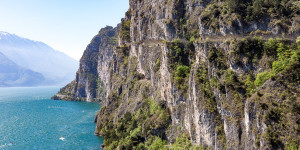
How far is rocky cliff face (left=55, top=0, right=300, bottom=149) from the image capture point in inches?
906

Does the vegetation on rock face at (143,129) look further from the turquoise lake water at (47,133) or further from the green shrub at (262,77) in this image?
the green shrub at (262,77)

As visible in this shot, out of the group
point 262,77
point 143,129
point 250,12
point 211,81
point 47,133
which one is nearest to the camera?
point 262,77

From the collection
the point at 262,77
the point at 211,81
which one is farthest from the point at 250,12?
the point at 262,77

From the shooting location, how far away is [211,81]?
33500 millimetres

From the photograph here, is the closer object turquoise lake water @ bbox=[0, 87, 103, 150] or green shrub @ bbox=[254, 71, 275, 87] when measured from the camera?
green shrub @ bbox=[254, 71, 275, 87]

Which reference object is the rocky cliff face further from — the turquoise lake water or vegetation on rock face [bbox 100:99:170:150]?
the turquoise lake water

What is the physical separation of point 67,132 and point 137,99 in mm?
34163

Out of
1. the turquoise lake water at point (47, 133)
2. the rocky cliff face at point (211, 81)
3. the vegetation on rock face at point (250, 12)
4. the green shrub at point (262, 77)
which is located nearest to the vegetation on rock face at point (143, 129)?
the rocky cliff face at point (211, 81)

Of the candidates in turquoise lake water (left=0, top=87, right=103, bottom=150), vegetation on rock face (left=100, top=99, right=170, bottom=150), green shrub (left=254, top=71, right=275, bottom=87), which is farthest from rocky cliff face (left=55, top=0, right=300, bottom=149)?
turquoise lake water (left=0, top=87, right=103, bottom=150)

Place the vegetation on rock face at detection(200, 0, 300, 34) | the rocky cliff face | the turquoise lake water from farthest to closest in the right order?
1. the turquoise lake water
2. the vegetation on rock face at detection(200, 0, 300, 34)
3. the rocky cliff face

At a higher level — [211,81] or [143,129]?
[211,81]

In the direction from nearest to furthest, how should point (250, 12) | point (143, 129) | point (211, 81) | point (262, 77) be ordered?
point (262, 77), point (211, 81), point (250, 12), point (143, 129)

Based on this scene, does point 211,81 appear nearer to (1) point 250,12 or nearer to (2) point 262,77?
(2) point 262,77

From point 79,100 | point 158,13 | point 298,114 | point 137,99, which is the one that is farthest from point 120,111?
point 79,100
